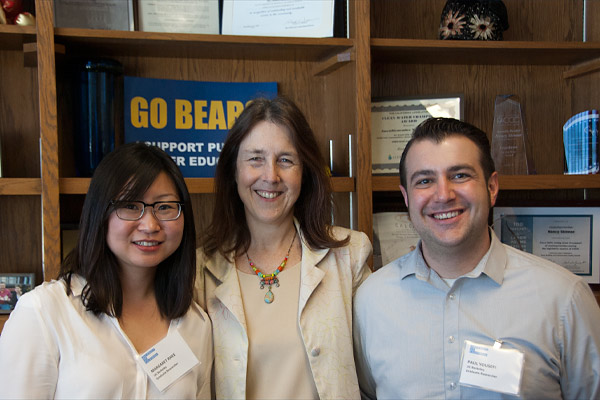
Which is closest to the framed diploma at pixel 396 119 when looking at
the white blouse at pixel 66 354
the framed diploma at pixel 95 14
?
the framed diploma at pixel 95 14

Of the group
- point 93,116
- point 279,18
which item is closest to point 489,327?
point 279,18

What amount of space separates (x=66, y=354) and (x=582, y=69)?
2.44 m

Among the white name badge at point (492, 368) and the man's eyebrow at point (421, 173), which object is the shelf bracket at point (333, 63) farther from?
the white name badge at point (492, 368)

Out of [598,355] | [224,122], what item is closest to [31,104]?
[224,122]

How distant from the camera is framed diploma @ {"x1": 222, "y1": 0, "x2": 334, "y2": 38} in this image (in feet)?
7.07

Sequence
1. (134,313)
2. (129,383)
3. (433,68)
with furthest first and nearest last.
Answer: (433,68)
(134,313)
(129,383)

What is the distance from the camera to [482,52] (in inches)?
90.2

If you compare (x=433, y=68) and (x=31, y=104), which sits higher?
(x=433, y=68)

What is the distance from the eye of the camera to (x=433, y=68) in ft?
8.24

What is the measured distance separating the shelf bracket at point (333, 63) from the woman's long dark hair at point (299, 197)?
0.42 m

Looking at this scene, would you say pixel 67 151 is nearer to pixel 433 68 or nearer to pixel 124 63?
pixel 124 63

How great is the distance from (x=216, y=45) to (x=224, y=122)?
36 centimetres

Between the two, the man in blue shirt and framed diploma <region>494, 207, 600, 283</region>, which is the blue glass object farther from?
framed diploma <region>494, 207, 600, 283</region>

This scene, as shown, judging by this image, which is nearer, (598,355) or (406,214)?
(598,355)
